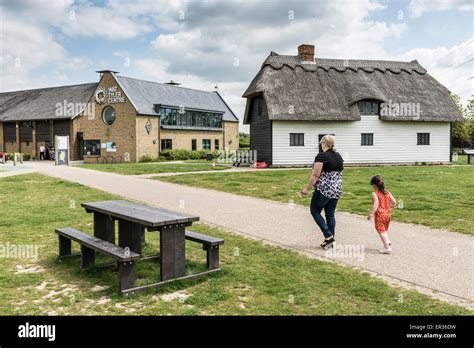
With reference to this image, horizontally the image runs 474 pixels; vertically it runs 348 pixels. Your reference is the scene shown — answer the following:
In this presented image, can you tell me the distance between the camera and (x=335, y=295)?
5.29 meters

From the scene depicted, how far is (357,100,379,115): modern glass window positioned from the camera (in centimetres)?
3281

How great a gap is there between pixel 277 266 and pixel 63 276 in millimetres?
3055

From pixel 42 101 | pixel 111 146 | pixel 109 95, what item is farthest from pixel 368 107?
pixel 42 101

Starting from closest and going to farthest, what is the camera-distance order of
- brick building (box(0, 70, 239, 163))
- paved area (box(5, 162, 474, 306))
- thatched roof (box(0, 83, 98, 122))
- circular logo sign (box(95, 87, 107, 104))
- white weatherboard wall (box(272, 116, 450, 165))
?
1. paved area (box(5, 162, 474, 306))
2. white weatherboard wall (box(272, 116, 450, 165))
3. brick building (box(0, 70, 239, 163))
4. circular logo sign (box(95, 87, 107, 104))
5. thatched roof (box(0, 83, 98, 122))

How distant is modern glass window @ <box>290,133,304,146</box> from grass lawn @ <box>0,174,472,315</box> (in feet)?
78.9

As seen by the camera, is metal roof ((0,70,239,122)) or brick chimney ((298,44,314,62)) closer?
brick chimney ((298,44,314,62))

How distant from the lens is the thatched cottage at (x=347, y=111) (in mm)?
31328

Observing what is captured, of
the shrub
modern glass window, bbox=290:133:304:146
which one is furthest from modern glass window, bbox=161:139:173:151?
modern glass window, bbox=290:133:304:146

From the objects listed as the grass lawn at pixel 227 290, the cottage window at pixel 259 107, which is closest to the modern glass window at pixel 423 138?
the cottage window at pixel 259 107

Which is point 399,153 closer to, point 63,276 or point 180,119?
point 180,119

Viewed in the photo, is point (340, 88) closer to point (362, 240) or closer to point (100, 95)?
point (100, 95)

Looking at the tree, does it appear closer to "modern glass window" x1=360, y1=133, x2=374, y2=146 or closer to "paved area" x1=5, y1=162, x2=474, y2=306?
"modern glass window" x1=360, y1=133, x2=374, y2=146

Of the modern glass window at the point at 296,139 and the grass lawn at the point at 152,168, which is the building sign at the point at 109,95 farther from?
the modern glass window at the point at 296,139
